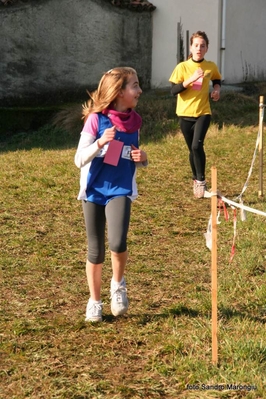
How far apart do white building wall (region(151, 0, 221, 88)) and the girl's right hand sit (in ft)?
44.1

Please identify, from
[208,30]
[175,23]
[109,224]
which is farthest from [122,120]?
[208,30]

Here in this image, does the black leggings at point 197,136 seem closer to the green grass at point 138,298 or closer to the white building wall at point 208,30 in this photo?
the green grass at point 138,298

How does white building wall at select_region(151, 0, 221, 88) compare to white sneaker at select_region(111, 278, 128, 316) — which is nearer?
white sneaker at select_region(111, 278, 128, 316)

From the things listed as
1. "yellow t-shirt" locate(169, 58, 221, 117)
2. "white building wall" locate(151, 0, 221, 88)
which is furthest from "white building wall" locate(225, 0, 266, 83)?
"yellow t-shirt" locate(169, 58, 221, 117)

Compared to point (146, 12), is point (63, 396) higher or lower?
lower

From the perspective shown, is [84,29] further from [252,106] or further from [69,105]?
[252,106]

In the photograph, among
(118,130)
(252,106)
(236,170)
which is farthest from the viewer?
(252,106)

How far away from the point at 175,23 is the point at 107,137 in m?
13.6

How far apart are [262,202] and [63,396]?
499 cm

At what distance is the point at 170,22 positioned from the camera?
1728 centimetres

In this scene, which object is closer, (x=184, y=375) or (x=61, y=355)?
(x=184, y=375)

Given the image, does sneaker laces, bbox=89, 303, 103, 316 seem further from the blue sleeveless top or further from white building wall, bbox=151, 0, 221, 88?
white building wall, bbox=151, 0, 221, 88

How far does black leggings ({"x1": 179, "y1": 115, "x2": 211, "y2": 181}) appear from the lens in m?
8.39

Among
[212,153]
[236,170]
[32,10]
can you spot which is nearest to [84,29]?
[32,10]
